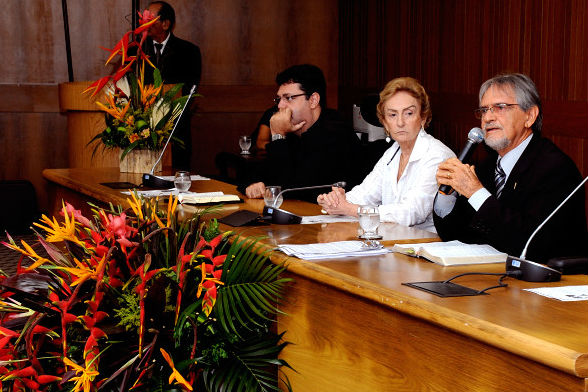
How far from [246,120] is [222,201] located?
4546 millimetres

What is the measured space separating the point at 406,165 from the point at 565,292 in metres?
1.68

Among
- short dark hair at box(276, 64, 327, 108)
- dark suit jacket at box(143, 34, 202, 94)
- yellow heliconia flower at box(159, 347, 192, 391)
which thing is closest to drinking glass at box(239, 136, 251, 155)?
dark suit jacket at box(143, 34, 202, 94)

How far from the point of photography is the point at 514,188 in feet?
9.15

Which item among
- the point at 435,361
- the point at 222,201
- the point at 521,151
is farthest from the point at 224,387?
the point at 222,201

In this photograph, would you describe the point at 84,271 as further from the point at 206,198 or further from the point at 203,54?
the point at 203,54

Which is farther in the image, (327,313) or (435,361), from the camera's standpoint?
(327,313)

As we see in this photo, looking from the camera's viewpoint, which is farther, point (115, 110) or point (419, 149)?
point (115, 110)

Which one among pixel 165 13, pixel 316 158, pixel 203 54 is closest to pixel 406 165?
pixel 316 158

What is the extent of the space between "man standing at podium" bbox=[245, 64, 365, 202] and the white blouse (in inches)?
14.8

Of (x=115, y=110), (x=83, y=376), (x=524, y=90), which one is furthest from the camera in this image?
(x=115, y=110)

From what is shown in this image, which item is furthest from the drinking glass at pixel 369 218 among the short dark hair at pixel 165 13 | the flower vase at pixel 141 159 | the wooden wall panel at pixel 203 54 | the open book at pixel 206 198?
the wooden wall panel at pixel 203 54

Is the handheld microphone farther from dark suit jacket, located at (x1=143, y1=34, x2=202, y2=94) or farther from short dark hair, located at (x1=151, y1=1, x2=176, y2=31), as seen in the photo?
short dark hair, located at (x1=151, y1=1, x2=176, y2=31)

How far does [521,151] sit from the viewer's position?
9.57 feet

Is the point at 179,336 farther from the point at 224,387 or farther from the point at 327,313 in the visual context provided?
the point at 327,313
